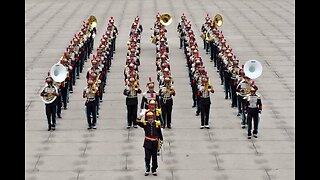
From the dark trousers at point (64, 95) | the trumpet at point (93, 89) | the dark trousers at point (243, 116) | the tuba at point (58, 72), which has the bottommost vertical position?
the dark trousers at point (243, 116)

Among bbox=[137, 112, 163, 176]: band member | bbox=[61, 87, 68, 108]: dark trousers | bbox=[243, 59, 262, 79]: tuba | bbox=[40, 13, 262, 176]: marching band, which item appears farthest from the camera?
bbox=[61, 87, 68, 108]: dark trousers

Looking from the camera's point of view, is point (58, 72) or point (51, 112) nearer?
point (51, 112)

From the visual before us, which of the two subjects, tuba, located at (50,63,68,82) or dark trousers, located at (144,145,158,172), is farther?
tuba, located at (50,63,68,82)

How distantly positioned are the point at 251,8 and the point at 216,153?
34783mm

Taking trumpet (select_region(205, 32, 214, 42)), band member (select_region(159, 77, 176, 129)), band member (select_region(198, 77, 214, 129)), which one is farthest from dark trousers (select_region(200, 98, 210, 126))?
trumpet (select_region(205, 32, 214, 42))

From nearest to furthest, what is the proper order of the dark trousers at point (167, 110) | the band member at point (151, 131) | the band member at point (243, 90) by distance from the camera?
the band member at point (151, 131) < the dark trousers at point (167, 110) < the band member at point (243, 90)

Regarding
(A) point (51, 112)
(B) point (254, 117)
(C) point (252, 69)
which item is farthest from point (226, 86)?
(A) point (51, 112)

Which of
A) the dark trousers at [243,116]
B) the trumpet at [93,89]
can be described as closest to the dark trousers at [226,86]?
the dark trousers at [243,116]

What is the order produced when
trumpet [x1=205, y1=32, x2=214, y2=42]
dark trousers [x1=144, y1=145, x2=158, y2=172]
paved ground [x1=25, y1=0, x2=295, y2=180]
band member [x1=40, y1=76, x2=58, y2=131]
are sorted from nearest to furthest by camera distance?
A: dark trousers [x1=144, y1=145, x2=158, y2=172] → paved ground [x1=25, y1=0, x2=295, y2=180] → band member [x1=40, y1=76, x2=58, y2=131] → trumpet [x1=205, y1=32, x2=214, y2=42]

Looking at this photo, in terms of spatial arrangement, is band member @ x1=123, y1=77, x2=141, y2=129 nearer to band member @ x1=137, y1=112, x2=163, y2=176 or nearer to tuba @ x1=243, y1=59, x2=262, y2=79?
tuba @ x1=243, y1=59, x2=262, y2=79

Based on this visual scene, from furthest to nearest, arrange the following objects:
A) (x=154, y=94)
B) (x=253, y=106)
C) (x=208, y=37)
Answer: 1. (x=208, y=37)
2. (x=154, y=94)
3. (x=253, y=106)

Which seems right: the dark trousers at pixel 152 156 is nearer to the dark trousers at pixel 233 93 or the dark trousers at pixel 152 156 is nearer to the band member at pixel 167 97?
the band member at pixel 167 97

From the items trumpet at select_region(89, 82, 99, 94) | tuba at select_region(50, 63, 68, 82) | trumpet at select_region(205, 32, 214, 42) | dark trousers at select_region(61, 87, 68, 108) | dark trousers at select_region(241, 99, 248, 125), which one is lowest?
dark trousers at select_region(241, 99, 248, 125)

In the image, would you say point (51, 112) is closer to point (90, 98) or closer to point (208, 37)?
point (90, 98)
